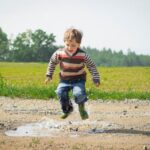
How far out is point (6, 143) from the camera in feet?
20.6

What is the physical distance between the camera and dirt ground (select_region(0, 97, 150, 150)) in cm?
628

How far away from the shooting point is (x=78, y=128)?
7996 millimetres

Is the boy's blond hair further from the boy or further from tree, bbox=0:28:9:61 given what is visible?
tree, bbox=0:28:9:61

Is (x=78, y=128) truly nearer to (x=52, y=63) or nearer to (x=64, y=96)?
(x=64, y=96)

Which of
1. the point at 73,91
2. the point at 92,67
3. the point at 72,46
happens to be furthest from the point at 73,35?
the point at 73,91

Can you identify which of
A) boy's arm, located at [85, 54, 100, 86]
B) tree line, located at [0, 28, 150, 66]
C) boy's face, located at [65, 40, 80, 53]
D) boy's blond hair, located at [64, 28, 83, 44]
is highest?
boy's blond hair, located at [64, 28, 83, 44]

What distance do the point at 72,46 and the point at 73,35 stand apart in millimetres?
212

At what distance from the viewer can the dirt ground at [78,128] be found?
6.28m

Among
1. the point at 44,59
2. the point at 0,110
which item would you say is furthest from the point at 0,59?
the point at 0,110

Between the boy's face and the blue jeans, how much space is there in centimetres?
55

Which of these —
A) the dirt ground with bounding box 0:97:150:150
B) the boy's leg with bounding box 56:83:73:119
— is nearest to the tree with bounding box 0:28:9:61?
the dirt ground with bounding box 0:97:150:150

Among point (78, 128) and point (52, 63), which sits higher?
point (52, 63)

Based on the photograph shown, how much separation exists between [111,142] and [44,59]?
4382 inches

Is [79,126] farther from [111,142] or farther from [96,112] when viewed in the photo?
[96,112]
